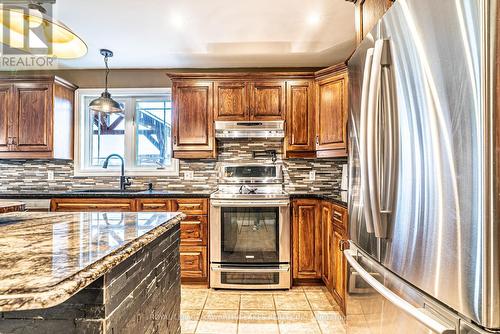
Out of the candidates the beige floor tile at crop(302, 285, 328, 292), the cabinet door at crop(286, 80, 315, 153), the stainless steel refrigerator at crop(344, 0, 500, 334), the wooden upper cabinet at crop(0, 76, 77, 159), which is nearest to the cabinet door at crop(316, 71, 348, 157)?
the cabinet door at crop(286, 80, 315, 153)

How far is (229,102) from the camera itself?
308 centimetres

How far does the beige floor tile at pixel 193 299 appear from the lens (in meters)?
2.42

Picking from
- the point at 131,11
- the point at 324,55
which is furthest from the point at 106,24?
the point at 324,55

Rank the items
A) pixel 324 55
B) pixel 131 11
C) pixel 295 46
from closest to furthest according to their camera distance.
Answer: pixel 131 11
pixel 295 46
pixel 324 55

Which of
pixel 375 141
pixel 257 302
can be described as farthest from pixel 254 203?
pixel 375 141

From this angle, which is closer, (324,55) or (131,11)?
(131,11)

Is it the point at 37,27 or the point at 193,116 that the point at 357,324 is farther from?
the point at 193,116

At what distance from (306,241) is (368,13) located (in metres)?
Answer: 2.06

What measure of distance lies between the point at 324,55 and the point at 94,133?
2.98 metres

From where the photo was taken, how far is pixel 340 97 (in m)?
2.79

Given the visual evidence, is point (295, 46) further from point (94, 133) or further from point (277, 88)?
point (94, 133)

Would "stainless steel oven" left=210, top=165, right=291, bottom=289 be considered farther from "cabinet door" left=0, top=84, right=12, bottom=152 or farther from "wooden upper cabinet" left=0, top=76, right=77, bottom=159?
"cabinet door" left=0, top=84, right=12, bottom=152

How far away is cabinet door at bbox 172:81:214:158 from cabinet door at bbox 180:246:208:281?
3.51 ft

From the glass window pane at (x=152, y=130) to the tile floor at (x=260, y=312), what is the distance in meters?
1.64
